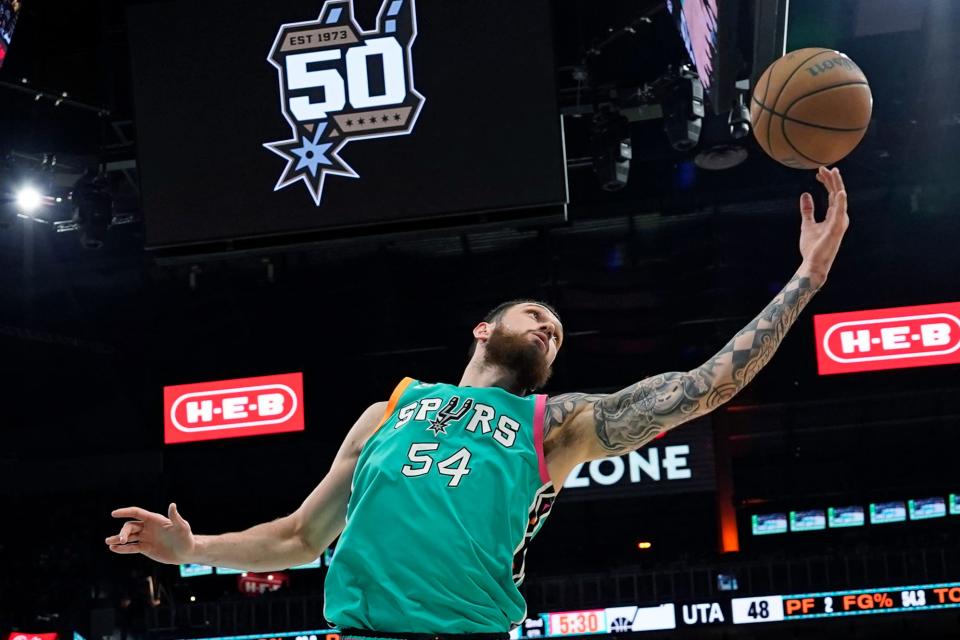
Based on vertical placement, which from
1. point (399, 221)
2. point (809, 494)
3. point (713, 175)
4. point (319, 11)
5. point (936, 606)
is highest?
point (713, 175)

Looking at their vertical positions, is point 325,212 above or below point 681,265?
below

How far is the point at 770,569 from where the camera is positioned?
49.8 feet

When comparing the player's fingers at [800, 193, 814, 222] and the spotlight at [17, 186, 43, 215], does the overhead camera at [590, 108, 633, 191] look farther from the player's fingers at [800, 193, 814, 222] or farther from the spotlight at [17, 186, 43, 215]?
the player's fingers at [800, 193, 814, 222]

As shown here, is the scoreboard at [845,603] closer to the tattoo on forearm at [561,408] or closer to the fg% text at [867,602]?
the fg% text at [867,602]

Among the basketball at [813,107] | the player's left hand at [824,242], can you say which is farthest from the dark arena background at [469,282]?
the player's left hand at [824,242]

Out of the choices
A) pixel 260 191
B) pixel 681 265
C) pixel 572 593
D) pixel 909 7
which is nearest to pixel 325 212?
pixel 260 191

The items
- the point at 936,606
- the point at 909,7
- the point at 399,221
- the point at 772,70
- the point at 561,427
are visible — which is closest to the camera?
the point at 561,427

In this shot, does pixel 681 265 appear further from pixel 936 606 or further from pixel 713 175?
pixel 936 606

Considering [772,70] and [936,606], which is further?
[936,606]

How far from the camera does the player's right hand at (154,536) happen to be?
333cm

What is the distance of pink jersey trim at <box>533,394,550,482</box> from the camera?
346 centimetres

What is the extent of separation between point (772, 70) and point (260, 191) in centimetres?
298

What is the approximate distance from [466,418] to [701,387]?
0.63 m

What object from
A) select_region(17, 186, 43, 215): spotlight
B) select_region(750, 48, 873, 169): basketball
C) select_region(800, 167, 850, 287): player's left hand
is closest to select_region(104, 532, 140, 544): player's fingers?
select_region(800, 167, 850, 287): player's left hand
